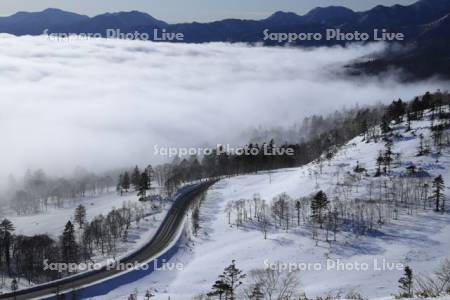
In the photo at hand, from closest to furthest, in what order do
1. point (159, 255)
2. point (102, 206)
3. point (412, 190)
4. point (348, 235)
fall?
point (348, 235) → point (159, 255) → point (412, 190) → point (102, 206)

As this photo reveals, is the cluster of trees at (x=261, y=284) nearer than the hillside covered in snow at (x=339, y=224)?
Yes

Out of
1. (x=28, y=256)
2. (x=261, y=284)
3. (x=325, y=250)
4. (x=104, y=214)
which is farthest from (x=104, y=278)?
(x=104, y=214)

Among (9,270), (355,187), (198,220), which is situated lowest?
(9,270)

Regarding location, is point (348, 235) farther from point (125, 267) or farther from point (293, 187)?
point (125, 267)

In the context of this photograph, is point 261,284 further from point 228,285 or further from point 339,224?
point 339,224

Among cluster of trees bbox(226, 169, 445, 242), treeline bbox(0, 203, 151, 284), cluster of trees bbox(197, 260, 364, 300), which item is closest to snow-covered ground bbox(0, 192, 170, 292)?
treeline bbox(0, 203, 151, 284)

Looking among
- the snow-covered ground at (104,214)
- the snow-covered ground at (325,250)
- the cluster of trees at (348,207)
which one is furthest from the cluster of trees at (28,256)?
the cluster of trees at (348,207)

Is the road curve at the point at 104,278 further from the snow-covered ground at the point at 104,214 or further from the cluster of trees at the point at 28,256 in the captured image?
the cluster of trees at the point at 28,256

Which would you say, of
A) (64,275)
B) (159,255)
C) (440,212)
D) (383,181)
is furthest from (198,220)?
(440,212)
